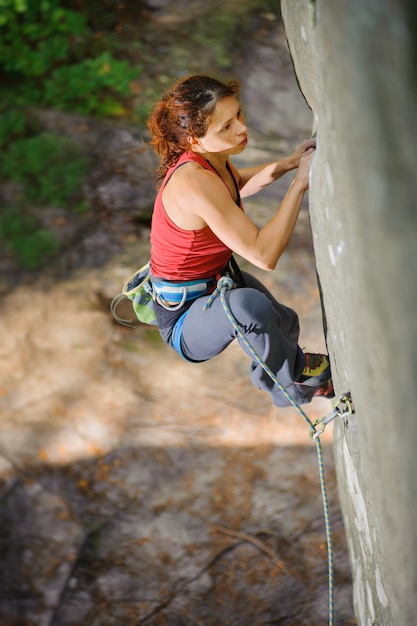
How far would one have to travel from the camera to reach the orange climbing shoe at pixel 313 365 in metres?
2.69

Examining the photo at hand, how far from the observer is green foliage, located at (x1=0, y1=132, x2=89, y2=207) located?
6105 mm

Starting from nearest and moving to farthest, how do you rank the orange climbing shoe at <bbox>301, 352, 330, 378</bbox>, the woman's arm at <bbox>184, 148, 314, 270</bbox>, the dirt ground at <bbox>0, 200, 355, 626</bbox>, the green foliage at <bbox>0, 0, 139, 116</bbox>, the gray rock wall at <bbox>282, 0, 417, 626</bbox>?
the gray rock wall at <bbox>282, 0, 417, 626</bbox> → the woman's arm at <bbox>184, 148, 314, 270</bbox> → the orange climbing shoe at <bbox>301, 352, 330, 378</bbox> → the dirt ground at <bbox>0, 200, 355, 626</bbox> → the green foliage at <bbox>0, 0, 139, 116</bbox>

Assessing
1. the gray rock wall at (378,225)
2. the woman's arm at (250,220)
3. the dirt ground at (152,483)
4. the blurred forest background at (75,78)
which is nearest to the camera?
the gray rock wall at (378,225)

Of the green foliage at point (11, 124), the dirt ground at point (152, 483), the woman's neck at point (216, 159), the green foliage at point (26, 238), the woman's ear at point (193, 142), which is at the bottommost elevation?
the dirt ground at point (152, 483)

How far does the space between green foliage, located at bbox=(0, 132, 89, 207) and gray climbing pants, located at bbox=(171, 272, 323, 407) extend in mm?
→ 3705

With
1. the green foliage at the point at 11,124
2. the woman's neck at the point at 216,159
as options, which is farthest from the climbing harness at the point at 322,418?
the green foliage at the point at 11,124

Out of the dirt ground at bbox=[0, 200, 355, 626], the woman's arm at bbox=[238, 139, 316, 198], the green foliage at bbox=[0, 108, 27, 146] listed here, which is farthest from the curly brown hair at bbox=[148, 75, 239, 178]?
the green foliage at bbox=[0, 108, 27, 146]

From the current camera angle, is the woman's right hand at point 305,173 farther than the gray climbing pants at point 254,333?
No

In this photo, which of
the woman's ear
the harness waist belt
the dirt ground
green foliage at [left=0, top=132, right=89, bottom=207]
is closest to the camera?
the woman's ear

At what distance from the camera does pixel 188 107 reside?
2.20 meters

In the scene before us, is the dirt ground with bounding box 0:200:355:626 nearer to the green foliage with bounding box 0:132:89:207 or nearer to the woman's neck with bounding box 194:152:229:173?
the green foliage with bounding box 0:132:89:207

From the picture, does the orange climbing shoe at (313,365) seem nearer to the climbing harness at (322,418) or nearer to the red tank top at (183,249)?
the climbing harness at (322,418)

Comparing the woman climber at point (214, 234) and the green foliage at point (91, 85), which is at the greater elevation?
the woman climber at point (214, 234)

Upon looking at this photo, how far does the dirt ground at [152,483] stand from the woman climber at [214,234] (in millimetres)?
2005
